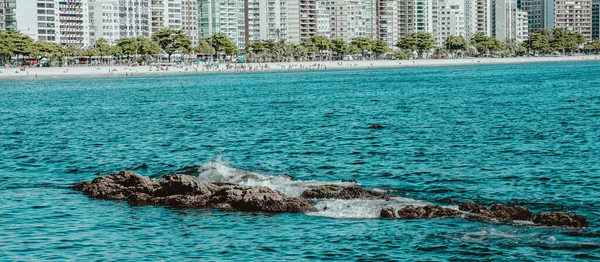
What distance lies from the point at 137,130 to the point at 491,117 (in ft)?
81.5

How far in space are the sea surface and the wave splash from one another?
5.0 inches

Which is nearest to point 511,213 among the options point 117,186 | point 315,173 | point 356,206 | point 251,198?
point 356,206

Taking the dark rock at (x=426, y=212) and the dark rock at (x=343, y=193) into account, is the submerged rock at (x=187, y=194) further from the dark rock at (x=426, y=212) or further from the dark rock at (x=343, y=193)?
the dark rock at (x=426, y=212)

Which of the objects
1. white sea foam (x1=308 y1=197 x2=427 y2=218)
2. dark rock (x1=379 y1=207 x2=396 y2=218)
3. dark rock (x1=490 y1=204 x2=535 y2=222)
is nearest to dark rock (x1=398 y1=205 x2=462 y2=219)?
dark rock (x1=379 y1=207 x2=396 y2=218)

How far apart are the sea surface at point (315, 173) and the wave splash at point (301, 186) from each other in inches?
5.0

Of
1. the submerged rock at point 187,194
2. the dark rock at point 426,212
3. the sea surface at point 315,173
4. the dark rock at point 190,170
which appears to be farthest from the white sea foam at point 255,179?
the dark rock at point 426,212

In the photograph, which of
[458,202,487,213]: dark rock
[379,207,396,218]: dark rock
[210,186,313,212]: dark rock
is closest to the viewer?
[379,207,396,218]: dark rock

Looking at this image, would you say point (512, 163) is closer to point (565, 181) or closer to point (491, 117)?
point (565, 181)

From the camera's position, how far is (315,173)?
36.8 m

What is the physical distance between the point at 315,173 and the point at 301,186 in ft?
14.0

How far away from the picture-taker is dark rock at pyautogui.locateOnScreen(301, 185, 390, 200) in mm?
29938

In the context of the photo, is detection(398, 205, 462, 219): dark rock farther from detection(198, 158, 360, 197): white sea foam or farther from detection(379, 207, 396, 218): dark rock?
detection(198, 158, 360, 197): white sea foam

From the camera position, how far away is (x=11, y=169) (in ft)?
131

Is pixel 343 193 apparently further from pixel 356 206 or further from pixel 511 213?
pixel 511 213
